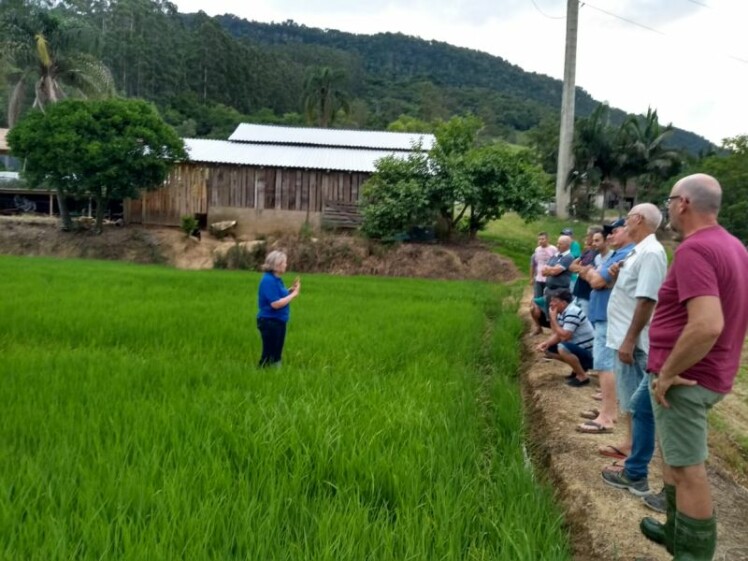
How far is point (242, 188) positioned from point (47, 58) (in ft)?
29.8

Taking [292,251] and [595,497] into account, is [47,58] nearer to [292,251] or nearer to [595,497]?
[292,251]

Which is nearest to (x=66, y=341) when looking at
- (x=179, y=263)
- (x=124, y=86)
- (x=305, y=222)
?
(x=179, y=263)

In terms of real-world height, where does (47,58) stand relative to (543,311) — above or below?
above

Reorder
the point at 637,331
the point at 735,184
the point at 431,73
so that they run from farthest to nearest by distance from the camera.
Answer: the point at 431,73
the point at 735,184
the point at 637,331

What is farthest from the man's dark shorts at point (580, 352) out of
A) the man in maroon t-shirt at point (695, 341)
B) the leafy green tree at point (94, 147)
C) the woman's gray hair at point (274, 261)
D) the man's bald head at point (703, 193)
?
the leafy green tree at point (94, 147)

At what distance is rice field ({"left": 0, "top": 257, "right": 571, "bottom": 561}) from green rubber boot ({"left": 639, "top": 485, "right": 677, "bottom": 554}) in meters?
0.42

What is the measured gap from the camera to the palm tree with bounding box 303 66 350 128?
1720 inches

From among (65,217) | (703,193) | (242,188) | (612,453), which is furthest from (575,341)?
(65,217)

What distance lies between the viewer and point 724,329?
2.64 metres

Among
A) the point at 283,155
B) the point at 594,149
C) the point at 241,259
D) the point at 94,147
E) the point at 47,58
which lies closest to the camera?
the point at 94,147

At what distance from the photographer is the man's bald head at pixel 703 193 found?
265cm

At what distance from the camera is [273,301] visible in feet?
17.9

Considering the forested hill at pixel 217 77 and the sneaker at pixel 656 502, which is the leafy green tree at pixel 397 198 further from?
the sneaker at pixel 656 502

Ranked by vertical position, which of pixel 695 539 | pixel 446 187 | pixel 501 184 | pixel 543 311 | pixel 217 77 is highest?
pixel 217 77
